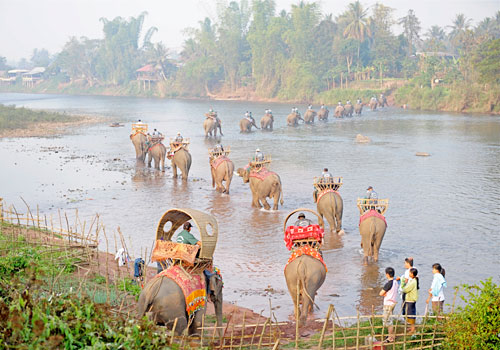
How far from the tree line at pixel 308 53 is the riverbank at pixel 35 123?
27243mm

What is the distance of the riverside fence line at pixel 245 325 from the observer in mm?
7195

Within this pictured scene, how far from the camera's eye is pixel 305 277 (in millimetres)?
9188

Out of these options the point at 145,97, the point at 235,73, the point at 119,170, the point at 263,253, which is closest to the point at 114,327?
the point at 263,253

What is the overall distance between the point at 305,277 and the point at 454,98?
43.1 m

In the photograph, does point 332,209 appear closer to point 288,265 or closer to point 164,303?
point 288,265

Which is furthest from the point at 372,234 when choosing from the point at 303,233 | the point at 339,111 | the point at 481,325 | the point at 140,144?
the point at 339,111

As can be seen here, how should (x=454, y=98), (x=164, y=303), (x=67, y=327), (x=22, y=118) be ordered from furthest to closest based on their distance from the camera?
(x=454, y=98) → (x=22, y=118) → (x=164, y=303) → (x=67, y=327)

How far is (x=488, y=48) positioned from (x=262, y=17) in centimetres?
3571

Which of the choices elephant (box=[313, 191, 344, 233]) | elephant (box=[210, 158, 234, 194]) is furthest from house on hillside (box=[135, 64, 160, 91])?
elephant (box=[313, 191, 344, 233])

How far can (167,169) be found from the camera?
24.8 metres

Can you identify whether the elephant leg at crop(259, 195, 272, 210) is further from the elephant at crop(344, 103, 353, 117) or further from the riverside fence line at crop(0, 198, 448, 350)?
the elephant at crop(344, 103, 353, 117)

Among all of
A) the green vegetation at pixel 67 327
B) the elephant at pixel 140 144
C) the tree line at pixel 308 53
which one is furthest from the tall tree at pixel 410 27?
the green vegetation at pixel 67 327

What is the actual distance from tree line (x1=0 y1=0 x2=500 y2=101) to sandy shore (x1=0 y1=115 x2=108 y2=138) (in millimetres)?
27238

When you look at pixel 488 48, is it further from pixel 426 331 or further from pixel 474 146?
pixel 426 331
